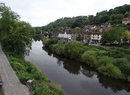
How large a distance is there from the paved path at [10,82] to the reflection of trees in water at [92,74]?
15289 millimetres

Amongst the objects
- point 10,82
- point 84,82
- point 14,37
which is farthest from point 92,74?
point 10,82

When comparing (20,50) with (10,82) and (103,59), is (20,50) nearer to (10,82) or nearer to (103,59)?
(103,59)

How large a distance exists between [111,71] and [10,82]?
72.2 ft

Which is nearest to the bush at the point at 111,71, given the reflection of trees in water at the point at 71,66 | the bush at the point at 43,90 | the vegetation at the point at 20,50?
the reflection of trees in water at the point at 71,66

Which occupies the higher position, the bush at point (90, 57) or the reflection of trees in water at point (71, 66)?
the bush at point (90, 57)

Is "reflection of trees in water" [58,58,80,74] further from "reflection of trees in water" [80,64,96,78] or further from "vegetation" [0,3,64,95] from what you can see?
"vegetation" [0,3,64,95]

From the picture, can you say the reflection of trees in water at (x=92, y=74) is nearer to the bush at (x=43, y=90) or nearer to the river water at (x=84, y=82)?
the river water at (x=84, y=82)

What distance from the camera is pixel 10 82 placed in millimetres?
25906

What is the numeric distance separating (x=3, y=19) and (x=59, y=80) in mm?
25749

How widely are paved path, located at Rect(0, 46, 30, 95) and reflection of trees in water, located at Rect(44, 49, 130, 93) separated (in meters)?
15.3

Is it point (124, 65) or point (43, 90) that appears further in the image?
point (124, 65)

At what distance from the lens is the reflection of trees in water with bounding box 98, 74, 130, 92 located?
38969 mm

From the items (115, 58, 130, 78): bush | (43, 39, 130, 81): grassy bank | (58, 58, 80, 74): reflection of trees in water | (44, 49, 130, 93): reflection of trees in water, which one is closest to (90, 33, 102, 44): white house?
(43, 39, 130, 81): grassy bank

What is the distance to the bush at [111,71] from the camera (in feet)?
141
